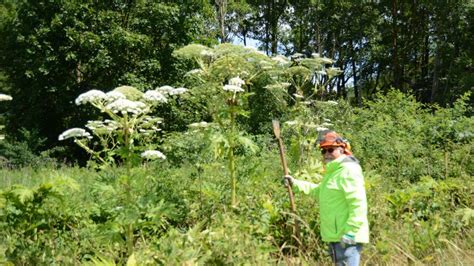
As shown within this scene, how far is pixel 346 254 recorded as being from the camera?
4.36 meters

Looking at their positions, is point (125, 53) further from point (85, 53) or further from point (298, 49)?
point (298, 49)

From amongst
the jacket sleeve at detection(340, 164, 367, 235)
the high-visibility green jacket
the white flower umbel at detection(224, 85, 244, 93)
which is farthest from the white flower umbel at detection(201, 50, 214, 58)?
the jacket sleeve at detection(340, 164, 367, 235)

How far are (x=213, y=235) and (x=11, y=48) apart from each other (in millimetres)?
20817

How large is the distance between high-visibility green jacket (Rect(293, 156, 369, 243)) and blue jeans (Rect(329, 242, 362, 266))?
3.2 inches

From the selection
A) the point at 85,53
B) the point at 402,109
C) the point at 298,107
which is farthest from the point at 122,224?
the point at 85,53

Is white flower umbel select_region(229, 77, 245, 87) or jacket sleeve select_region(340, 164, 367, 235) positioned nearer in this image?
jacket sleeve select_region(340, 164, 367, 235)

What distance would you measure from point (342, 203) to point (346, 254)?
460 mm

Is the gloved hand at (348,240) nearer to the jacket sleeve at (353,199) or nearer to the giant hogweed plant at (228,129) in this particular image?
the jacket sleeve at (353,199)

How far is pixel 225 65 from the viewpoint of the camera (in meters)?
5.71

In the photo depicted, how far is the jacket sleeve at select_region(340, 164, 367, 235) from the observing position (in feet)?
14.0

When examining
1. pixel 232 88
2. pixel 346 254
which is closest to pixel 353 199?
pixel 346 254

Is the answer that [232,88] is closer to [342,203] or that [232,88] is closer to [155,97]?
[155,97]

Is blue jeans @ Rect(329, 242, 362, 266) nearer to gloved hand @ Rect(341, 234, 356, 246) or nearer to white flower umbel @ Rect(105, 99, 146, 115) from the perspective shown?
gloved hand @ Rect(341, 234, 356, 246)

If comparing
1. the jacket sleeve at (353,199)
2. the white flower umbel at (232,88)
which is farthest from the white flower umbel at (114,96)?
the jacket sleeve at (353,199)
